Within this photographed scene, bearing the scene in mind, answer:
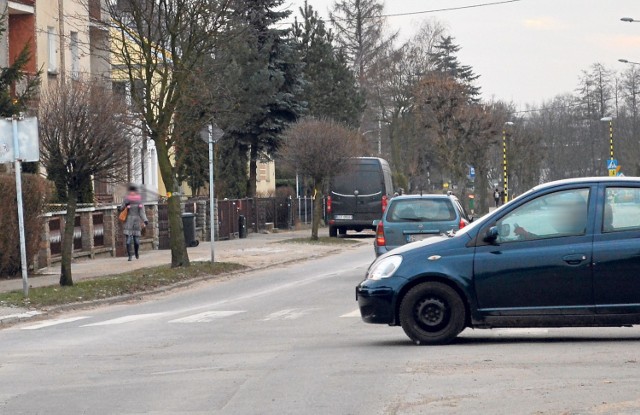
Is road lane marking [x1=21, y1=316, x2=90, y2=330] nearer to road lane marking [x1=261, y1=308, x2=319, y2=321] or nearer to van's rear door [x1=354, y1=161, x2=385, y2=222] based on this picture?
road lane marking [x1=261, y1=308, x2=319, y2=321]

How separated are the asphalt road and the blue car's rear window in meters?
4.50

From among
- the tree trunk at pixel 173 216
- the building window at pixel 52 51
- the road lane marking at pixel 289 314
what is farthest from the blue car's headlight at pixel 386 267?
the building window at pixel 52 51

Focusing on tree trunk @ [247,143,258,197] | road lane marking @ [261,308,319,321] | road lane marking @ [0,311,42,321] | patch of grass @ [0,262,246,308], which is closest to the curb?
road lane marking @ [0,311,42,321]

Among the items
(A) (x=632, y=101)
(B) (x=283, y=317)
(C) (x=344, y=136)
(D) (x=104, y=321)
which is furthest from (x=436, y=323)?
(A) (x=632, y=101)

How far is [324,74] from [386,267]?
53859 millimetres

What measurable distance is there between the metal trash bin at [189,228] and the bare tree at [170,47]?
9200mm

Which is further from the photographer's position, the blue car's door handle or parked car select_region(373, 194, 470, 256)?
parked car select_region(373, 194, 470, 256)

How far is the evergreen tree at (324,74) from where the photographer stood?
209 feet

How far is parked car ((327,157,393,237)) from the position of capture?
42.1 metres

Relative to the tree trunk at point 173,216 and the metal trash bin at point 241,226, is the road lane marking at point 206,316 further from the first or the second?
the metal trash bin at point 241,226

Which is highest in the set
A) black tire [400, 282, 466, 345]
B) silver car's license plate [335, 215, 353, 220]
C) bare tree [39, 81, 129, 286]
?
bare tree [39, 81, 129, 286]

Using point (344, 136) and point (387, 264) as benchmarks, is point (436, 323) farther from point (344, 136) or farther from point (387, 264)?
point (344, 136)

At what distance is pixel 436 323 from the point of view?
37.6 feet

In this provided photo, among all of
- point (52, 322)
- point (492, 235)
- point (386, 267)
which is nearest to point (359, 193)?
point (52, 322)
